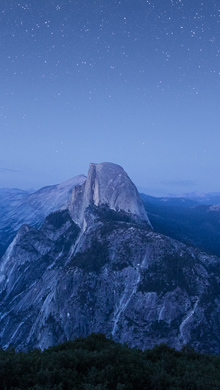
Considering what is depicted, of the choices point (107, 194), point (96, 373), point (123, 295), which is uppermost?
point (107, 194)

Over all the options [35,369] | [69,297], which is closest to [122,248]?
[69,297]

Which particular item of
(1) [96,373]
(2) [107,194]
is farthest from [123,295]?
(2) [107,194]

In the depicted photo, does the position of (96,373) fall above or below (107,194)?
below

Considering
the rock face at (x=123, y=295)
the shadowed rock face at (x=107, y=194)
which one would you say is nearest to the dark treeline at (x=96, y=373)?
the rock face at (x=123, y=295)

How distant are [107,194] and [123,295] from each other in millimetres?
46327

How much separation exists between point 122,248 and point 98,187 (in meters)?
40.7

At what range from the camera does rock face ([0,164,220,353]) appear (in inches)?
1635

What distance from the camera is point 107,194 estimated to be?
89.5 m

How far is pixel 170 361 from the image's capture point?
1335 cm

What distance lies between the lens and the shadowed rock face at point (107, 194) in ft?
274

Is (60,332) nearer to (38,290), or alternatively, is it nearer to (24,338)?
(24,338)

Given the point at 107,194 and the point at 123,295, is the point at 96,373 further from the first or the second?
the point at 107,194

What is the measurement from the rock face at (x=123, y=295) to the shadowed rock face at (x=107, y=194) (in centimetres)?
178

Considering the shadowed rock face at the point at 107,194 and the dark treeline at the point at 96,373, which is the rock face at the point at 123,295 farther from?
the dark treeline at the point at 96,373
